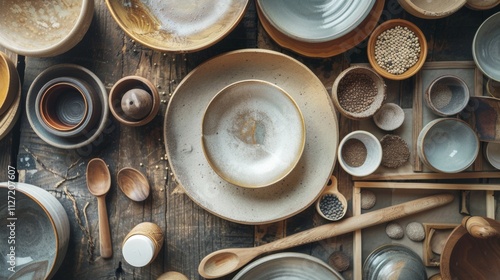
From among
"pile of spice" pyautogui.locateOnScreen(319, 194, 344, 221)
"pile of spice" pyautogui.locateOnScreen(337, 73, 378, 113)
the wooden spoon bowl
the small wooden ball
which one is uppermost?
"pile of spice" pyautogui.locateOnScreen(337, 73, 378, 113)

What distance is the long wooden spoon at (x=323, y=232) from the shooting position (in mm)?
1235

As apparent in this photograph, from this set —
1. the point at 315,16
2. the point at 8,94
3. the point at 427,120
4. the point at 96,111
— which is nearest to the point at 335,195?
the point at 427,120

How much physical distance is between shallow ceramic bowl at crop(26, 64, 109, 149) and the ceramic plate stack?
A: 2.00 feet

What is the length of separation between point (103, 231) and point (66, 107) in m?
0.45

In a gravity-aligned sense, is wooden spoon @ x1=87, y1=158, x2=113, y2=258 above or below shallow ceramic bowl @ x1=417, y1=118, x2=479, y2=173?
below

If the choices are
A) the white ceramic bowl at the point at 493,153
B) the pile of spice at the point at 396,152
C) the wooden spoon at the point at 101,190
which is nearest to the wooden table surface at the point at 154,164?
the wooden spoon at the point at 101,190

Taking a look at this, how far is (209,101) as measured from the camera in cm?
126

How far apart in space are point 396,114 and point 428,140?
0.14 meters

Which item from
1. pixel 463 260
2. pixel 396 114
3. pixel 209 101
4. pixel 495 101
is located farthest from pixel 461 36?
pixel 209 101

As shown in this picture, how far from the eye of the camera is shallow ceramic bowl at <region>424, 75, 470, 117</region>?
1207 millimetres

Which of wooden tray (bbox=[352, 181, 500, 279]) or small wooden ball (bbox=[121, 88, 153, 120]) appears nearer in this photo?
small wooden ball (bbox=[121, 88, 153, 120])

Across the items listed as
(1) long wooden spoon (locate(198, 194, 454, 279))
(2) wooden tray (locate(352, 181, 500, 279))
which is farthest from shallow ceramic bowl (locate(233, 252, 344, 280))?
(2) wooden tray (locate(352, 181, 500, 279))

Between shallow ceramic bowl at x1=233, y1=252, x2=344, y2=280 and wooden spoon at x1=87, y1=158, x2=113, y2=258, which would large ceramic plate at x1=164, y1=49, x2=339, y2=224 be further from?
wooden spoon at x1=87, y1=158, x2=113, y2=258

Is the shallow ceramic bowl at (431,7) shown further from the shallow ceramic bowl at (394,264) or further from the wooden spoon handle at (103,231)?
the wooden spoon handle at (103,231)
